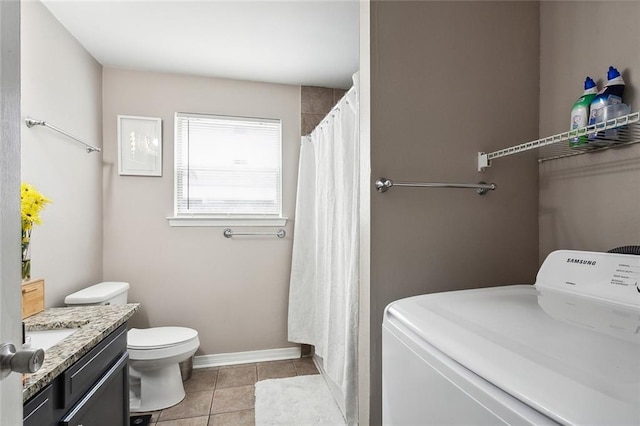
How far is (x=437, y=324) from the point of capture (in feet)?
2.67

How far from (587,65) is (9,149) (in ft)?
5.64

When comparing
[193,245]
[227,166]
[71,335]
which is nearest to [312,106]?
[227,166]

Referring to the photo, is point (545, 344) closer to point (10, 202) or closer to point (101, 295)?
point (10, 202)

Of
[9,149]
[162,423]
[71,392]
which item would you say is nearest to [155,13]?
[9,149]

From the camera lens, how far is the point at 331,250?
2119 millimetres

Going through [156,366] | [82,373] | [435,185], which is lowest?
[156,366]

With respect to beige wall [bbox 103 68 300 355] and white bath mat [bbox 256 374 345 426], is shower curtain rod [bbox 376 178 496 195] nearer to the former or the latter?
white bath mat [bbox 256 374 345 426]

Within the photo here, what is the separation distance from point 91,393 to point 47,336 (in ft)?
1.08

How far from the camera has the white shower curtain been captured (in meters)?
1.74

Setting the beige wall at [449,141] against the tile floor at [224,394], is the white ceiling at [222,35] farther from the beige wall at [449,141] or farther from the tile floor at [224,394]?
the tile floor at [224,394]

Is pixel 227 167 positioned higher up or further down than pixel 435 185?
higher up

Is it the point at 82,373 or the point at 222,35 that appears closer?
the point at 82,373

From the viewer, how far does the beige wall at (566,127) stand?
44.3 inches

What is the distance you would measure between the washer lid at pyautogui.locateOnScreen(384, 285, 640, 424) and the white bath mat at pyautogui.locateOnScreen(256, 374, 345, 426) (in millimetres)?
1315
